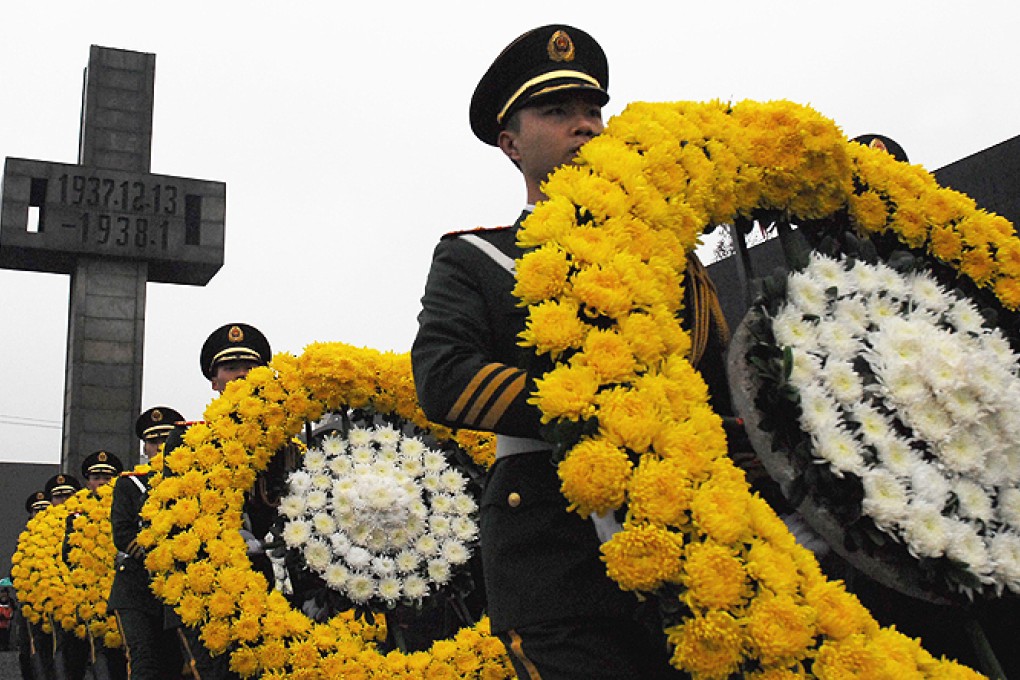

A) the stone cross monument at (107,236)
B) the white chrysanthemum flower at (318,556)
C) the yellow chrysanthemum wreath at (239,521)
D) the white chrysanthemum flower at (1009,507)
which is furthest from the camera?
the stone cross monument at (107,236)

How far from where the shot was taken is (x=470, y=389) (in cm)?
234

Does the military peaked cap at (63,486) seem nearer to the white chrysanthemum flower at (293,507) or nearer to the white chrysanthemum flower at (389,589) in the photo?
the white chrysanthemum flower at (293,507)

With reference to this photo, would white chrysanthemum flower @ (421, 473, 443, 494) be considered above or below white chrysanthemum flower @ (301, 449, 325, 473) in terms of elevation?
below

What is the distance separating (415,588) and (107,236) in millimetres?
20026

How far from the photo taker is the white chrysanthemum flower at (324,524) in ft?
15.8

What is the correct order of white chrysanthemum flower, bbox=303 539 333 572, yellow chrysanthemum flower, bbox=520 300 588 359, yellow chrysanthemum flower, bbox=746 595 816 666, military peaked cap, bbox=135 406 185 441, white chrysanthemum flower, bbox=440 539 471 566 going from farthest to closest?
military peaked cap, bbox=135 406 185 441 < white chrysanthemum flower, bbox=440 539 471 566 < white chrysanthemum flower, bbox=303 539 333 572 < yellow chrysanthemum flower, bbox=520 300 588 359 < yellow chrysanthemum flower, bbox=746 595 816 666

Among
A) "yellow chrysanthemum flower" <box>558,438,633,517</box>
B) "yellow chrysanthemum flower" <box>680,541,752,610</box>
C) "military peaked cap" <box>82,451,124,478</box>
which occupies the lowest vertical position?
"yellow chrysanthemum flower" <box>680,541,752,610</box>

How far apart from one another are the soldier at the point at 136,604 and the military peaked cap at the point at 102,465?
397cm

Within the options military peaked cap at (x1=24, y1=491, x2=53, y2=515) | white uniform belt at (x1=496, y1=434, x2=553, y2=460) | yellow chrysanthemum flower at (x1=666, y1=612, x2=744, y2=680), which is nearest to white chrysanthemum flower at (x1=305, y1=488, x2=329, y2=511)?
white uniform belt at (x1=496, y1=434, x2=553, y2=460)

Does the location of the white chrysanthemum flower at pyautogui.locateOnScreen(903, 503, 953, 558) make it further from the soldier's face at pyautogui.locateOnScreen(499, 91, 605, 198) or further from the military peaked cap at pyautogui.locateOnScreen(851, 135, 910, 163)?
the military peaked cap at pyautogui.locateOnScreen(851, 135, 910, 163)

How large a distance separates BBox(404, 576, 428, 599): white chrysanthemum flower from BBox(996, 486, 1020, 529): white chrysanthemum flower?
2.72 m

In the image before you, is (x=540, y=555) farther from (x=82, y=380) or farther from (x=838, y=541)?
(x=82, y=380)

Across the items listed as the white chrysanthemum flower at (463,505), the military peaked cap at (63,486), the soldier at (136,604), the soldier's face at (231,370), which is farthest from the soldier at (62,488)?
the white chrysanthemum flower at (463,505)

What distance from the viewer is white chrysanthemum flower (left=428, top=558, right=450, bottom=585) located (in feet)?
15.8
